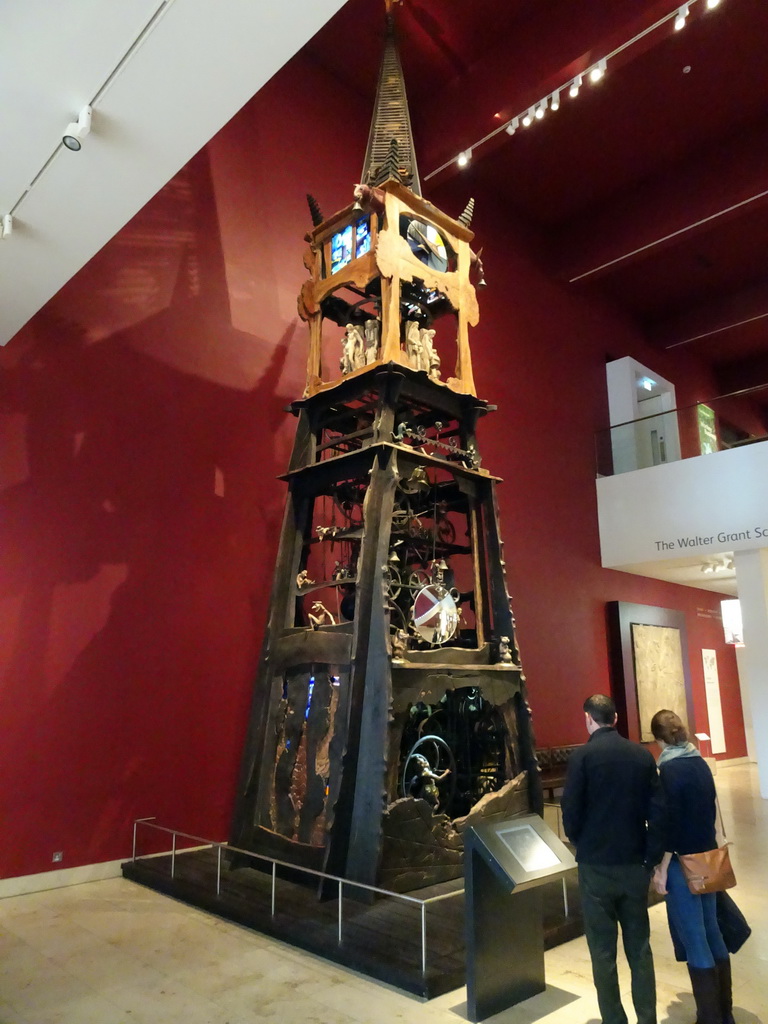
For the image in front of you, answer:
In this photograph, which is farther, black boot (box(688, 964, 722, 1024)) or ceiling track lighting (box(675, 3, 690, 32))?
ceiling track lighting (box(675, 3, 690, 32))

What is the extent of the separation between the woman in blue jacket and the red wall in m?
3.38

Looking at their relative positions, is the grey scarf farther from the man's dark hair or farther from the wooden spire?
the wooden spire

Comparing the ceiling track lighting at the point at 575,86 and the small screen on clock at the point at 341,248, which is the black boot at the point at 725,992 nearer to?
the small screen on clock at the point at 341,248

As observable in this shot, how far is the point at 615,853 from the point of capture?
8.19 ft

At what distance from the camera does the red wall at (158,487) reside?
4410 mm

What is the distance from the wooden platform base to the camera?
287 cm

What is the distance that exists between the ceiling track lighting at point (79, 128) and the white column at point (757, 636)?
26.3 ft

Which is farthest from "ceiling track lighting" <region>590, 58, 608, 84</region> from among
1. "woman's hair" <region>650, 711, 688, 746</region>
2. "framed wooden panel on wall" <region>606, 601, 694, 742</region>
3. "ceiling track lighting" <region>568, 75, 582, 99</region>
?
"framed wooden panel on wall" <region>606, 601, 694, 742</region>

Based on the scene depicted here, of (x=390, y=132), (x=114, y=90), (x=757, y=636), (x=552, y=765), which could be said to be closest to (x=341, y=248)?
(x=390, y=132)

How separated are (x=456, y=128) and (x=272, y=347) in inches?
127

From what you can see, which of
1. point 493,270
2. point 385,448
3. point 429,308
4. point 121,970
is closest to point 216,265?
point 429,308

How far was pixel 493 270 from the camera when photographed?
8.62m

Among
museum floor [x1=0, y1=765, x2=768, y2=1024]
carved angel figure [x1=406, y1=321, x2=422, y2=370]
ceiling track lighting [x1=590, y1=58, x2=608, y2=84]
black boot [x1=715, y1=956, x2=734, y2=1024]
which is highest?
ceiling track lighting [x1=590, y1=58, x2=608, y2=84]

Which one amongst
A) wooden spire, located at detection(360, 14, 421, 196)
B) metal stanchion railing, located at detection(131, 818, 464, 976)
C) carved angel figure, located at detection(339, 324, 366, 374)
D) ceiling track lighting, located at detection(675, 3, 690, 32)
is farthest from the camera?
ceiling track lighting, located at detection(675, 3, 690, 32)
